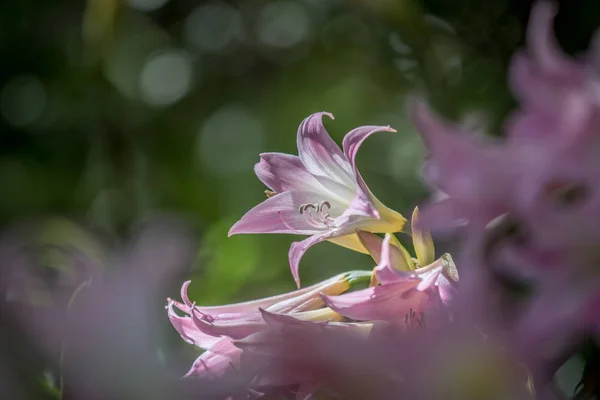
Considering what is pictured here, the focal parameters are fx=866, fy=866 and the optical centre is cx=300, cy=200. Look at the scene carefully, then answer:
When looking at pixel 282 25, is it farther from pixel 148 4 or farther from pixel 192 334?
pixel 192 334

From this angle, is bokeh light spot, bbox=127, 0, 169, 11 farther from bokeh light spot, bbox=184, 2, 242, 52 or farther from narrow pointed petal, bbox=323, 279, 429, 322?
narrow pointed petal, bbox=323, 279, 429, 322

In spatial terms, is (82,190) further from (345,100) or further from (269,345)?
(269,345)

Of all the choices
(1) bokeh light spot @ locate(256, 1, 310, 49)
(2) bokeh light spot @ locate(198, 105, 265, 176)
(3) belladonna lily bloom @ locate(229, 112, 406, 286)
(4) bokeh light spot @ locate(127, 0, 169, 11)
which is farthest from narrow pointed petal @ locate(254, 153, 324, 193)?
(4) bokeh light spot @ locate(127, 0, 169, 11)

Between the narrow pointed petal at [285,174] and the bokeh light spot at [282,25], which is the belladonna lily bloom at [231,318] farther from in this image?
the bokeh light spot at [282,25]

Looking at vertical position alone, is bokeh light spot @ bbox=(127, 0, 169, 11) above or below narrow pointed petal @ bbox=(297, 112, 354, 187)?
below

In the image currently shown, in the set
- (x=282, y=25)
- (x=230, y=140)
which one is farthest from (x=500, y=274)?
(x=282, y=25)

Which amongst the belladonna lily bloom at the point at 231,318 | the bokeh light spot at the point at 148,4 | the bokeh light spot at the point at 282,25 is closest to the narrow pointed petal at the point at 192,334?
the belladonna lily bloom at the point at 231,318
